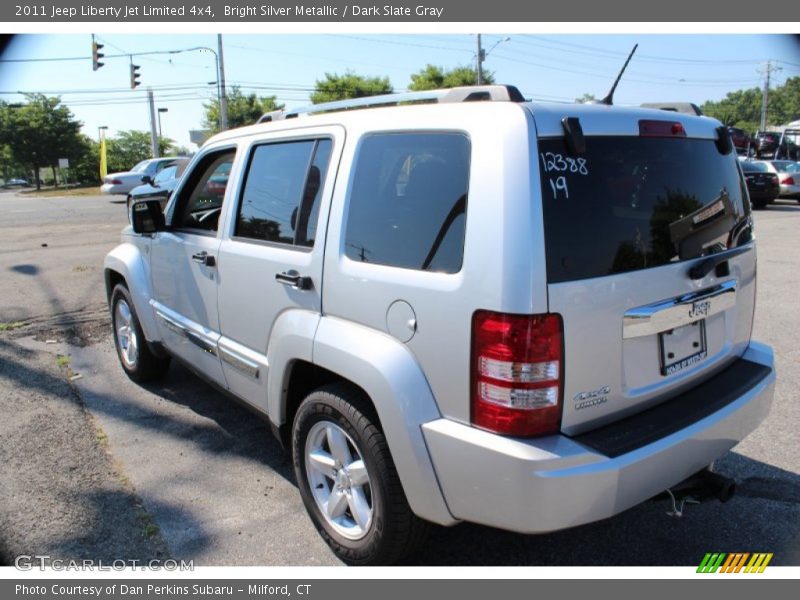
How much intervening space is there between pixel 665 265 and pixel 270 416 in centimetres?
197

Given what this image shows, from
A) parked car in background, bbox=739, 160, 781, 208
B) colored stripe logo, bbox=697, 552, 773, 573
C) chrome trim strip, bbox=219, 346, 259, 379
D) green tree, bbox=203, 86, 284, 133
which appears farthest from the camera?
green tree, bbox=203, 86, 284, 133

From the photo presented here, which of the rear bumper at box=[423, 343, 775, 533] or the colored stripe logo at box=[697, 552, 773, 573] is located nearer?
the rear bumper at box=[423, 343, 775, 533]

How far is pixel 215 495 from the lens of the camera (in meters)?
3.39

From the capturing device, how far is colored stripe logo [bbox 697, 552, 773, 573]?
2.71 metres

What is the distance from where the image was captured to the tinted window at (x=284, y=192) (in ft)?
9.56

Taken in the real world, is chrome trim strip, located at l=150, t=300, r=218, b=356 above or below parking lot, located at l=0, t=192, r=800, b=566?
above

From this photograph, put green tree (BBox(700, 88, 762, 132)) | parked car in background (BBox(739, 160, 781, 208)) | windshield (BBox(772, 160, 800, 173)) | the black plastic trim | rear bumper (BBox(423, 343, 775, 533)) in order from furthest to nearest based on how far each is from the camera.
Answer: green tree (BBox(700, 88, 762, 132)), windshield (BBox(772, 160, 800, 173)), parked car in background (BBox(739, 160, 781, 208)), the black plastic trim, rear bumper (BBox(423, 343, 775, 533))

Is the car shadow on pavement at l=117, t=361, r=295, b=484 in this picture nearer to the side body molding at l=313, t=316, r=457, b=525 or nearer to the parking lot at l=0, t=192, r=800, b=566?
the parking lot at l=0, t=192, r=800, b=566

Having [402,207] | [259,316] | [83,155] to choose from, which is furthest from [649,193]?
[83,155]

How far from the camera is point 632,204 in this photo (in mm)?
2375

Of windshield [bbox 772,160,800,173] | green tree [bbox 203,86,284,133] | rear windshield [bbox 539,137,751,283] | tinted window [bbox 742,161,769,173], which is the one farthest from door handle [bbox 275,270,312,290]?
green tree [bbox 203,86,284,133]

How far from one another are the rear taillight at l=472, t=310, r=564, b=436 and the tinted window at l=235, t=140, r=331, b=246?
1.09m

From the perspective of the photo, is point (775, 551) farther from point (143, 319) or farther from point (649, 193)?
point (143, 319)

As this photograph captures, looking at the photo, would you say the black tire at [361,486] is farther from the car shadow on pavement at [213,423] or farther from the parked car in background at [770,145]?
the parked car in background at [770,145]
